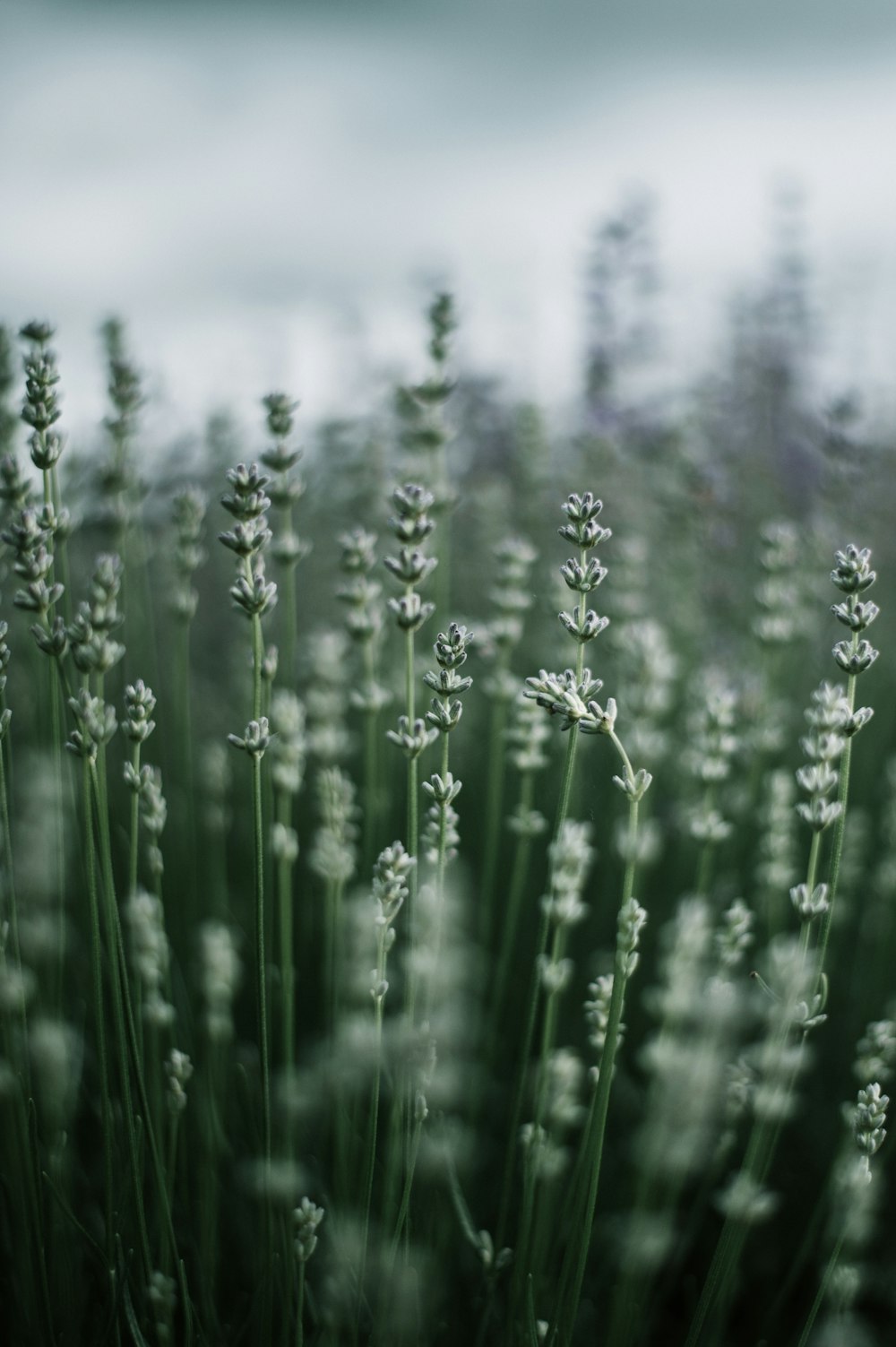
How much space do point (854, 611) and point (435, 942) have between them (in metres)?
0.58

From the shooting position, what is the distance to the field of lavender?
1178 mm

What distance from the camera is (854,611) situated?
1130mm

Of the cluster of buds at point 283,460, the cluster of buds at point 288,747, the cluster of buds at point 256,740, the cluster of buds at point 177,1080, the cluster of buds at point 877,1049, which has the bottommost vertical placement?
the cluster of buds at point 177,1080

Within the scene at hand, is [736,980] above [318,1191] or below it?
above

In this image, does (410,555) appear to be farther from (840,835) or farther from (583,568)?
(840,835)

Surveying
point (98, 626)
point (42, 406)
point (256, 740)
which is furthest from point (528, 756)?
point (42, 406)

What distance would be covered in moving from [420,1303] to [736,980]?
1.03 metres

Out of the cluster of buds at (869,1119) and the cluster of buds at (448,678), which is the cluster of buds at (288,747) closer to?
the cluster of buds at (448,678)

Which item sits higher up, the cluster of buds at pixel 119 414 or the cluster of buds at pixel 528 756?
the cluster of buds at pixel 119 414

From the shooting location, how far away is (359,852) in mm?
2254

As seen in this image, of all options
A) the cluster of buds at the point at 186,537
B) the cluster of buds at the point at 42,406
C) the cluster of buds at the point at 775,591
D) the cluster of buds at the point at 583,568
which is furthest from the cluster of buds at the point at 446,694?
the cluster of buds at the point at 775,591

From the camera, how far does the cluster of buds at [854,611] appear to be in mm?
1109

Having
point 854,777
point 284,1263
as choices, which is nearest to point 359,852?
point 284,1263

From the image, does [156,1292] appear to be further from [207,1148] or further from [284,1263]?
[207,1148]
